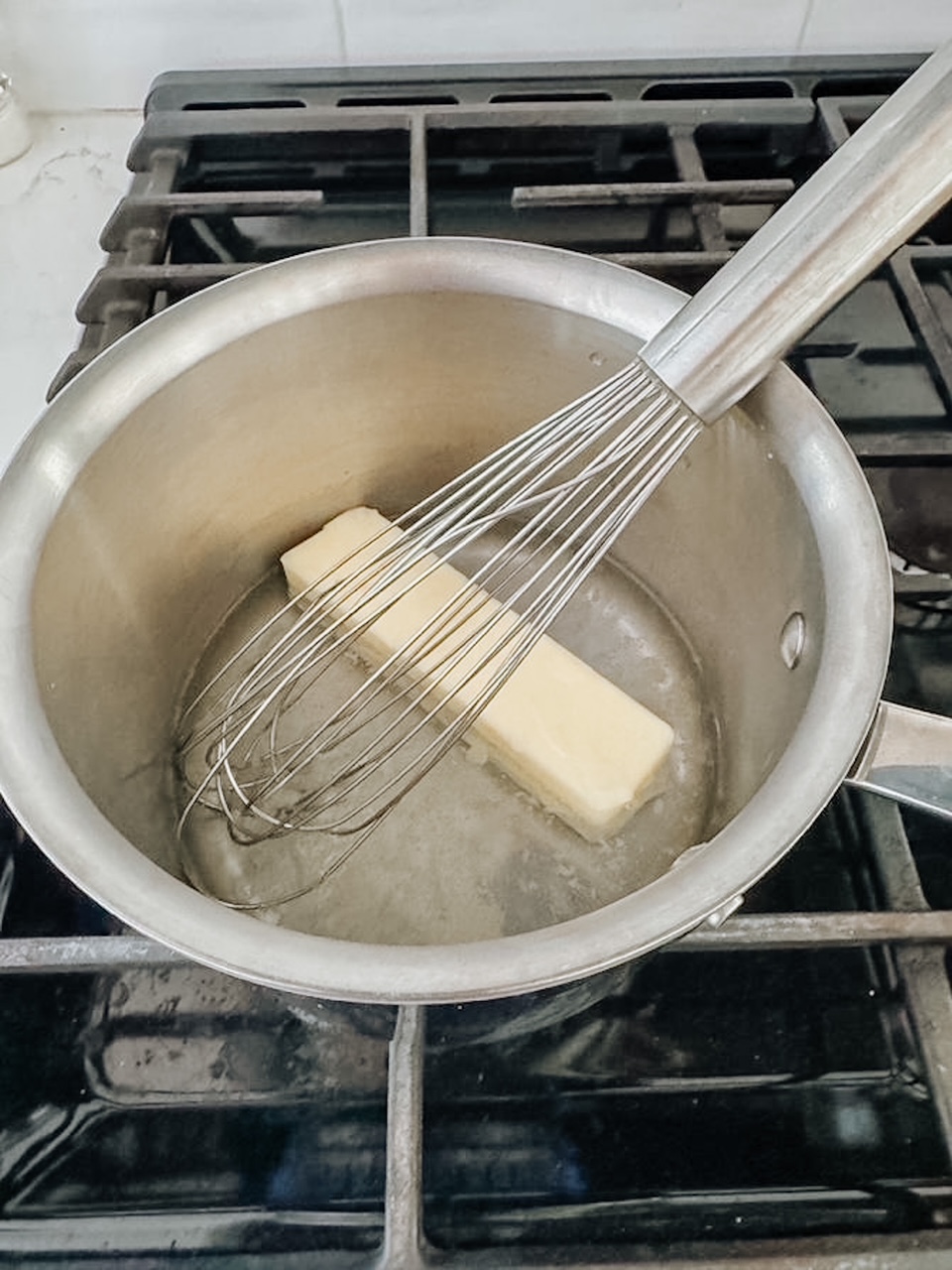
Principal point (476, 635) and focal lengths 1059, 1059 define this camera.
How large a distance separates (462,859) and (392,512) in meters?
0.21

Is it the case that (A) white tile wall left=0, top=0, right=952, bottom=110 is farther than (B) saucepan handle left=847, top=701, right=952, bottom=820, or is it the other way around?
(A) white tile wall left=0, top=0, right=952, bottom=110

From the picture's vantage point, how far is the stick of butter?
475 millimetres

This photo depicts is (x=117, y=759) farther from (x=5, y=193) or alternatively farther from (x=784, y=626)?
(x=5, y=193)

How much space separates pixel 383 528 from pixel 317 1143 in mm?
281

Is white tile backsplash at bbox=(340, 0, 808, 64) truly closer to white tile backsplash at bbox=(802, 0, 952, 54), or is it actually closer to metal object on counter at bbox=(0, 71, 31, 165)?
white tile backsplash at bbox=(802, 0, 952, 54)

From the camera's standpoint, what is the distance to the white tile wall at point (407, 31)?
66 cm

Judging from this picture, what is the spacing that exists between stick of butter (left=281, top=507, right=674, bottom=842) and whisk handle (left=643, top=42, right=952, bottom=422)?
14cm

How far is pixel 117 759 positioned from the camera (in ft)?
1.48

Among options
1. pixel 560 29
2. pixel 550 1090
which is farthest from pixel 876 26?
pixel 550 1090

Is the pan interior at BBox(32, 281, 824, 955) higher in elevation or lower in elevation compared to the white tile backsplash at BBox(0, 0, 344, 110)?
lower

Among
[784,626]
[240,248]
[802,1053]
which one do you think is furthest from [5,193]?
[802,1053]

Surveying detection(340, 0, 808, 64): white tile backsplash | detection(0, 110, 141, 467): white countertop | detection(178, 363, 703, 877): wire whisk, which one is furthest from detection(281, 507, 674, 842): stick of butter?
detection(340, 0, 808, 64): white tile backsplash

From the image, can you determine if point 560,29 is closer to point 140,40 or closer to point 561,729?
point 140,40

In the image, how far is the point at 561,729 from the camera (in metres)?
0.48
